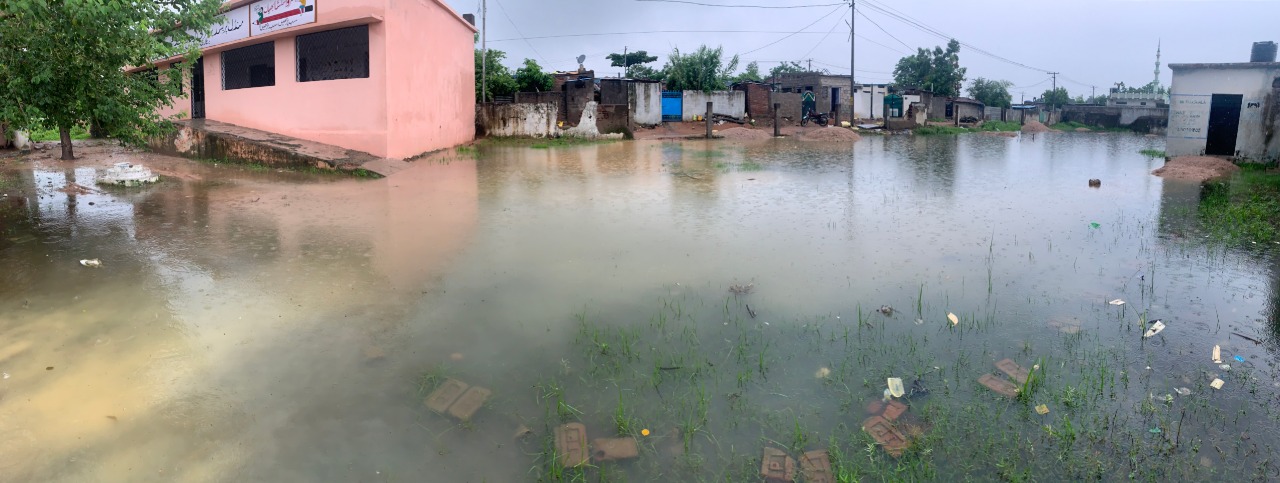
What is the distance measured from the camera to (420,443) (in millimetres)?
3268

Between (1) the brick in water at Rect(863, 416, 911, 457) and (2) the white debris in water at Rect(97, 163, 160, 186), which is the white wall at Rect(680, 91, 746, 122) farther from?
(1) the brick in water at Rect(863, 416, 911, 457)

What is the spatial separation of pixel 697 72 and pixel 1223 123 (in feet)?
76.1

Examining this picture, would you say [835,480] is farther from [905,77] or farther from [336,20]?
[905,77]

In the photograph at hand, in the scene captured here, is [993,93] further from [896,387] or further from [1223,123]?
[896,387]

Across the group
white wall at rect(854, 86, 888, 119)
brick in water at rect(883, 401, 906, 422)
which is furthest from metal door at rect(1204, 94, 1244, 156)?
white wall at rect(854, 86, 888, 119)

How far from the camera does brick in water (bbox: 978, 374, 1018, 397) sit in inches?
146

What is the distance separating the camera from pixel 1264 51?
16.2 m

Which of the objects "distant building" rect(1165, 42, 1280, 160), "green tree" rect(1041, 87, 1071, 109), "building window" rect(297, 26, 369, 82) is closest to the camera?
"building window" rect(297, 26, 369, 82)

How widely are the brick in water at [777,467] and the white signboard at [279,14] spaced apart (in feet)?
45.3

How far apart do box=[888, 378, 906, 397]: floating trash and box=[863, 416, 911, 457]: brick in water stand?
310 millimetres

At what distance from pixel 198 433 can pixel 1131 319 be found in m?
5.55

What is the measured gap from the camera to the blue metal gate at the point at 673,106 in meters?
33.5

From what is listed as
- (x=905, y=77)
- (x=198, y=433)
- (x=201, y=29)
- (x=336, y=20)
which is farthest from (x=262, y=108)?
(x=905, y=77)

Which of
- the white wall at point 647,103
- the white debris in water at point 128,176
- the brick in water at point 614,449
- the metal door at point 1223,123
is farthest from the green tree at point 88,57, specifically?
the white wall at point 647,103
